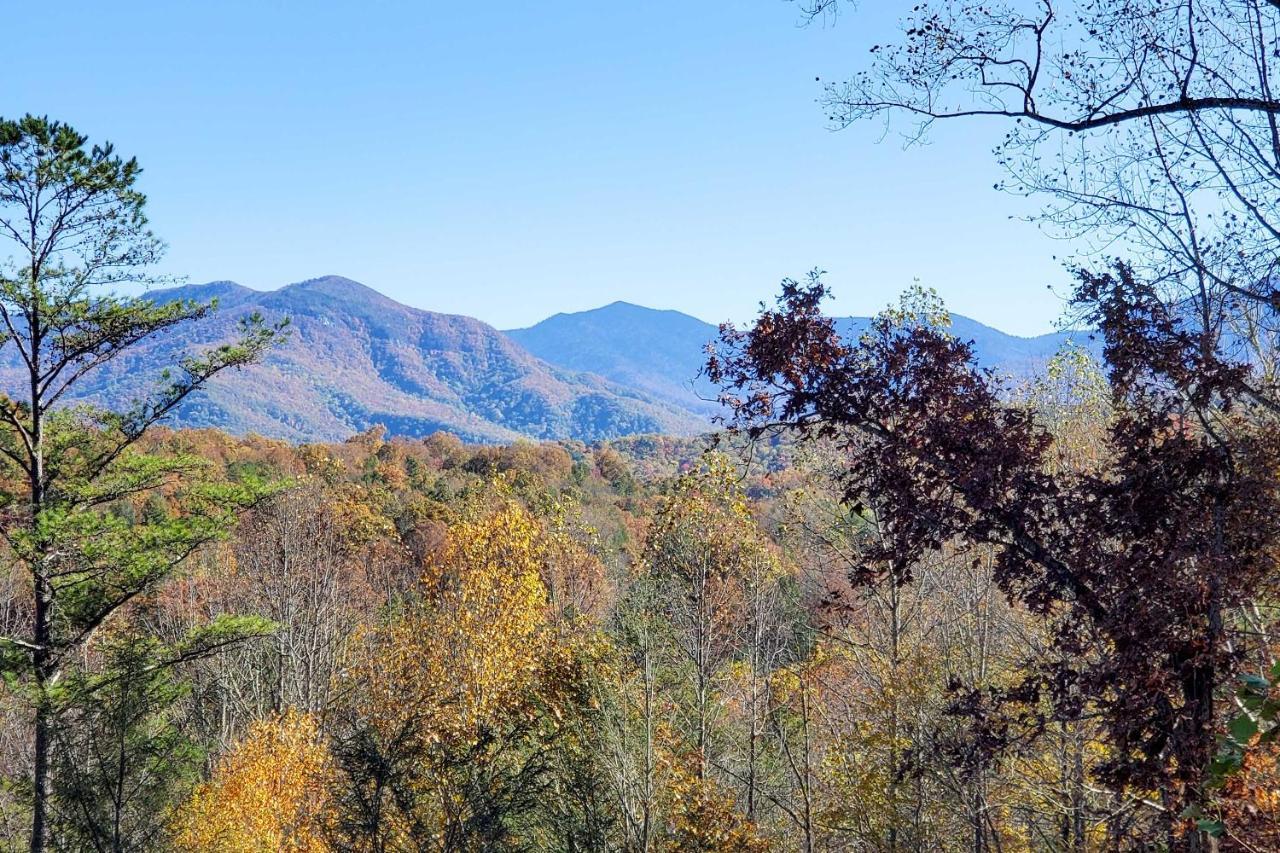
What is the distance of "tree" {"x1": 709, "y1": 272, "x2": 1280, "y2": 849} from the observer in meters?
3.61

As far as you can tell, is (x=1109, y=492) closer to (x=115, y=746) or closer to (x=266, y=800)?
(x=115, y=746)

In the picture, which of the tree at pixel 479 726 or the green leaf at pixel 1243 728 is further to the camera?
the tree at pixel 479 726

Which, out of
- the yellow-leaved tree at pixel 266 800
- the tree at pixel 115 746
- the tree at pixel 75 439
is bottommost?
the yellow-leaved tree at pixel 266 800

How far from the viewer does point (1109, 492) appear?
13.3 ft

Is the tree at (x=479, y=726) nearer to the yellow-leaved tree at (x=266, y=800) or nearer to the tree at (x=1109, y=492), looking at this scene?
the yellow-leaved tree at (x=266, y=800)

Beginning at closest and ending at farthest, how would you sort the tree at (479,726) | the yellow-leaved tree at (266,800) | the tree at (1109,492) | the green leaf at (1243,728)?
the green leaf at (1243,728) < the tree at (1109,492) < the tree at (479,726) < the yellow-leaved tree at (266,800)

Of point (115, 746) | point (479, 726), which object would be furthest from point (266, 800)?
point (479, 726)

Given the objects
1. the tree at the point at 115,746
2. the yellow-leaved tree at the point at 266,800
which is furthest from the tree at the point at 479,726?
the tree at the point at 115,746

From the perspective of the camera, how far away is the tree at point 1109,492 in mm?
3613

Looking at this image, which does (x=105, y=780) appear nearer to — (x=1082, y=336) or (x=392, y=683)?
(x=392, y=683)

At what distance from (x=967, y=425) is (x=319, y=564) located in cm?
2086

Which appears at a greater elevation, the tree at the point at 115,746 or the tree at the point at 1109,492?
the tree at the point at 1109,492

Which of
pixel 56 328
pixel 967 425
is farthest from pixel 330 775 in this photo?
pixel 967 425

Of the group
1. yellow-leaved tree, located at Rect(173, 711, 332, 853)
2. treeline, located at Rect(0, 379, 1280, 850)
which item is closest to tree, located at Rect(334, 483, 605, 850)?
treeline, located at Rect(0, 379, 1280, 850)
